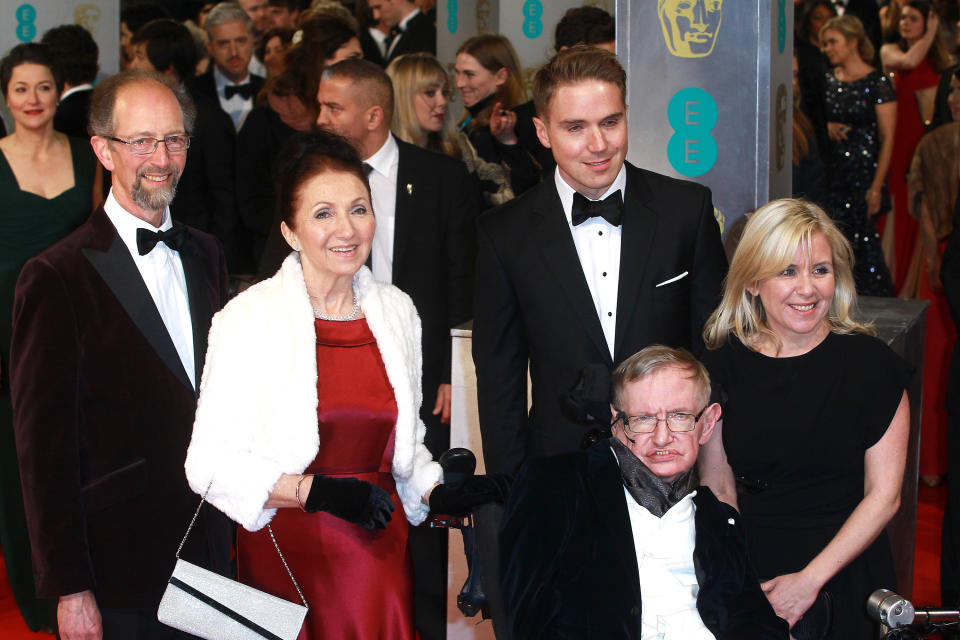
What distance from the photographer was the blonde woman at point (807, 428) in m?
2.79

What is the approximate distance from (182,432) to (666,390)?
44.7 inches

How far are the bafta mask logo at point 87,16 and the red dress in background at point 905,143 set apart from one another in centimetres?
519

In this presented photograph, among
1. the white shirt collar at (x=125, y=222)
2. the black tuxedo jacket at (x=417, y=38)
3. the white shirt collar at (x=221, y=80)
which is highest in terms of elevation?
the black tuxedo jacket at (x=417, y=38)

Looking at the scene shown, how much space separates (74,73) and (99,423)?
3.42m

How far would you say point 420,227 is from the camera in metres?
4.36

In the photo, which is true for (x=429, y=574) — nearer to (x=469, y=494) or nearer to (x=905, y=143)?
(x=469, y=494)

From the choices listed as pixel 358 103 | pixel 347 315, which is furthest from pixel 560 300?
pixel 358 103

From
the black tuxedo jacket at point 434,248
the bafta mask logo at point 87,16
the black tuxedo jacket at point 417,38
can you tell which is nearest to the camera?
the black tuxedo jacket at point 434,248

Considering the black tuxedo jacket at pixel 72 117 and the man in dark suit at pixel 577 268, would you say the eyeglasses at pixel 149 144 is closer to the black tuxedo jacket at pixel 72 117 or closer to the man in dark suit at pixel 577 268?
the man in dark suit at pixel 577 268

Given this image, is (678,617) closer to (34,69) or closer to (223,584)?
(223,584)

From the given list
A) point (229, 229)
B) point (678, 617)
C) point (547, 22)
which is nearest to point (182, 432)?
point (678, 617)

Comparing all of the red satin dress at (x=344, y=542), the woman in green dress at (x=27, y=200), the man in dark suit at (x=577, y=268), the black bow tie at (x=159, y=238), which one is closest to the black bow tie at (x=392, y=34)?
the woman in green dress at (x=27, y=200)

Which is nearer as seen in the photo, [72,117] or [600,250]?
[600,250]

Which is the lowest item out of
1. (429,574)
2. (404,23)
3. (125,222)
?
(429,574)
